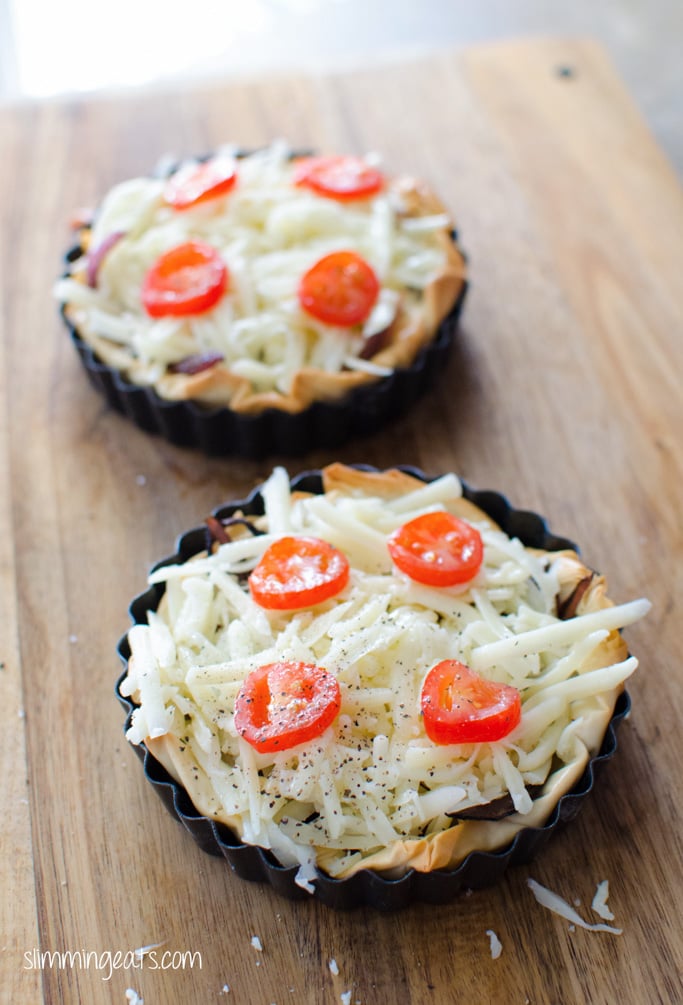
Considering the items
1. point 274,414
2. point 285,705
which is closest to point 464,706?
point 285,705

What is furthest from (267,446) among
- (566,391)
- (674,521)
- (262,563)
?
(674,521)

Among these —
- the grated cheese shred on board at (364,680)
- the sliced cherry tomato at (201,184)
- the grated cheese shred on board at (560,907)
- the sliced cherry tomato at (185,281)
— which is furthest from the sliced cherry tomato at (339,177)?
the grated cheese shred on board at (560,907)

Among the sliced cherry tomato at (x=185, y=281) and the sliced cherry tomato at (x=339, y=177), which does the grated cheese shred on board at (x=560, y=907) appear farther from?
the sliced cherry tomato at (x=339, y=177)

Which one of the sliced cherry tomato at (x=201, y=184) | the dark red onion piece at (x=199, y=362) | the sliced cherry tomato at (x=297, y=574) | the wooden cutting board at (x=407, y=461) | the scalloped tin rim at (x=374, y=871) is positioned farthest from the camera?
the sliced cherry tomato at (x=201, y=184)

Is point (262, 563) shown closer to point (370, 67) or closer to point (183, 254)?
point (183, 254)

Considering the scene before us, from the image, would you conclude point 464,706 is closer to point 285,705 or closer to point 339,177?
point 285,705

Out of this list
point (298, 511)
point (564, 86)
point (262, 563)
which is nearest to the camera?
point (262, 563)
